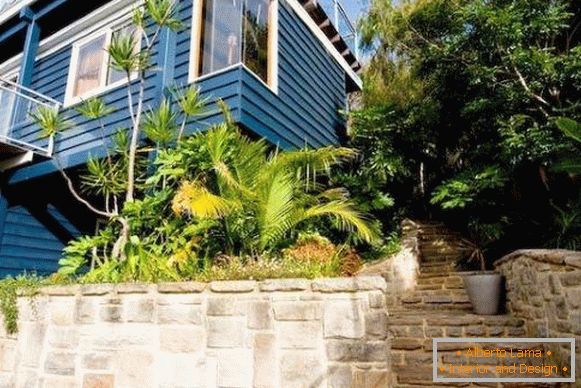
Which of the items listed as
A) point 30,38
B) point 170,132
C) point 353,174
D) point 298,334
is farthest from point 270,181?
point 30,38

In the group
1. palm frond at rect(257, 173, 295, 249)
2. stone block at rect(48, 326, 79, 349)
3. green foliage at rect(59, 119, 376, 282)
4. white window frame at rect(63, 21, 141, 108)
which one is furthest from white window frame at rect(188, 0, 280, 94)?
stone block at rect(48, 326, 79, 349)

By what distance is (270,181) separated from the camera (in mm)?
3895

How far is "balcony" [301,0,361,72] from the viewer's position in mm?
7484

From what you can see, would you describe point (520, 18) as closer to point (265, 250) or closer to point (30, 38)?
point (265, 250)

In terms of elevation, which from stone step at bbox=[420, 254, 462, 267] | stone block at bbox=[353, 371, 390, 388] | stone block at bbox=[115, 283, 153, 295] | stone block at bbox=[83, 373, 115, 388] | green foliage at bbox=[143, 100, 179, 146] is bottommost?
stone block at bbox=[83, 373, 115, 388]

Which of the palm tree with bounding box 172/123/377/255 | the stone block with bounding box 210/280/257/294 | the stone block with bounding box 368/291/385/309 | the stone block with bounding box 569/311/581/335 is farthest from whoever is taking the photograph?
the palm tree with bounding box 172/123/377/255

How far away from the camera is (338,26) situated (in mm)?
8414

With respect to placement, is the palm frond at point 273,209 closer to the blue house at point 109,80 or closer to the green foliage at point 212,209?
the green foliage at point 212,209

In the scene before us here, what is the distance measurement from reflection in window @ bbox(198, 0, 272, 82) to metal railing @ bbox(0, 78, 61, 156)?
2.61m

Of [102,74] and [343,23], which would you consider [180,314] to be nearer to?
[102,74]

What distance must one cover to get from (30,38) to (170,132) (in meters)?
4.85

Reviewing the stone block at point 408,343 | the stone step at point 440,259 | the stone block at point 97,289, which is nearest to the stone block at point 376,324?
the stone block at point 408,343

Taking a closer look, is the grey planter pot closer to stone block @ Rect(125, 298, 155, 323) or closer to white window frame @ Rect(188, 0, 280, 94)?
stone block @ Rect(125, 298, 155, 323)

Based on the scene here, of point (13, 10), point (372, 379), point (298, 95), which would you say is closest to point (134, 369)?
point (372, 379)
